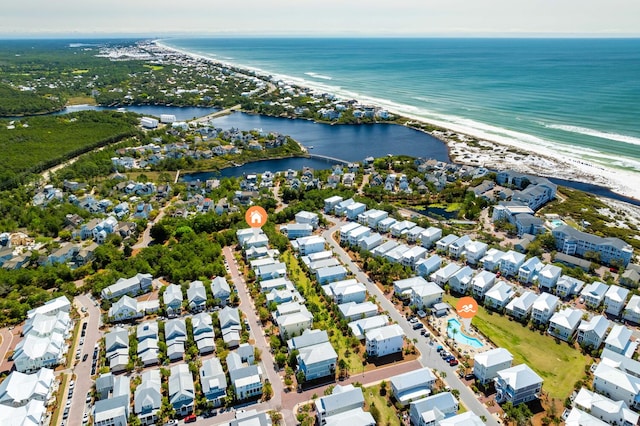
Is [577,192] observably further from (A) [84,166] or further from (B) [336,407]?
(A) [84,166]

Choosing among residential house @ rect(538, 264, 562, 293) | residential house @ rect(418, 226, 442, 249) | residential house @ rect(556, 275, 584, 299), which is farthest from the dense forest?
residential house @ rect(556, 275, 584, 299)

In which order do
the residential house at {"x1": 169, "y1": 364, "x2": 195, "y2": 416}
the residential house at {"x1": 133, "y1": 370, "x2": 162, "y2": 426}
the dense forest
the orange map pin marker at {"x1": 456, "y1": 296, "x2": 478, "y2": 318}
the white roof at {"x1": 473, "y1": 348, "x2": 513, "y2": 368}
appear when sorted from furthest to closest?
the dense forest, the orange map pin marker at {"x1": 456, "y1": 296, "x2": 478, "y2": 318}, the white roof at {"x1": 473, "y1": 348, "x2": 513, "y2": 368}, the residential house at {"x1": 169, "y1": 364, "x2": 195, "y2": 416}, the residential house at {"x1": 133, "y1": 370, "x2": 162, "y2": 426}

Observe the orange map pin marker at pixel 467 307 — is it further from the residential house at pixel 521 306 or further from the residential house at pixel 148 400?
the residential house at pixel 148 400

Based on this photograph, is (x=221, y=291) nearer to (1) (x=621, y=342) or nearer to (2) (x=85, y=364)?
(2) (x=85, y=364)

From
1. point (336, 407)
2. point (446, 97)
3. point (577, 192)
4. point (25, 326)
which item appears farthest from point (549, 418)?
point (446, 97)

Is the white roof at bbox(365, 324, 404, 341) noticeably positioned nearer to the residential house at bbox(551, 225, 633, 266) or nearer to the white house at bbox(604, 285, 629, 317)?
the white house at bbox(604, 285, 629, 317)

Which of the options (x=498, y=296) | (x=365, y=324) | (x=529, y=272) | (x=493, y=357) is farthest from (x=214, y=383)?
(x=529, y=272)
